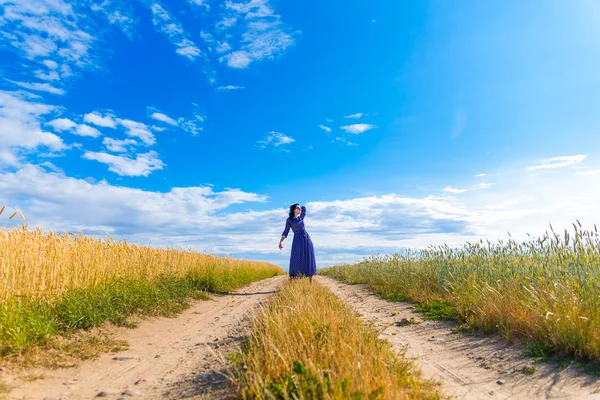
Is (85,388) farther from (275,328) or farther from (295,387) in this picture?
(295,387)

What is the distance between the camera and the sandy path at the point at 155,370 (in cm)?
357

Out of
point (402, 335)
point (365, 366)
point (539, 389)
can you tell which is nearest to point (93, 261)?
point (402, 335)

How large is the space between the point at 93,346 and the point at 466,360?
208 inches

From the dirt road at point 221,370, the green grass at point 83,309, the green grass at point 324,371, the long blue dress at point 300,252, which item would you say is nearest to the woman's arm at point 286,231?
the long blue dress at point 300,252

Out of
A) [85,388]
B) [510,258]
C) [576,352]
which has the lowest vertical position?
[85,388]

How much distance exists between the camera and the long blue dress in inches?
466

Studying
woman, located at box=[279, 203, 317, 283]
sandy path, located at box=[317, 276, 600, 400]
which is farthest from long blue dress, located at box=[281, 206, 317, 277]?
sandy path, located at box=[317, 276, 600, 400]

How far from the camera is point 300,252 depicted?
11.9 m

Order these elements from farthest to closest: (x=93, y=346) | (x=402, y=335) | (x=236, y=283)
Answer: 1. (x=236, y=283)
2. (x=402, y=335)
3. (x=93, y=346)

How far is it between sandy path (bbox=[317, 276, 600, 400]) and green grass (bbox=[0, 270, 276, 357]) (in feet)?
15.3

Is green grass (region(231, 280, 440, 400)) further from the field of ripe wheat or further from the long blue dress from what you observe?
the long blue dress

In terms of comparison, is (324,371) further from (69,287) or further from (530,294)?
(69,287)

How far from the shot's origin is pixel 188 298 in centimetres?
1066

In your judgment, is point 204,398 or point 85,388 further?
point 85,388
